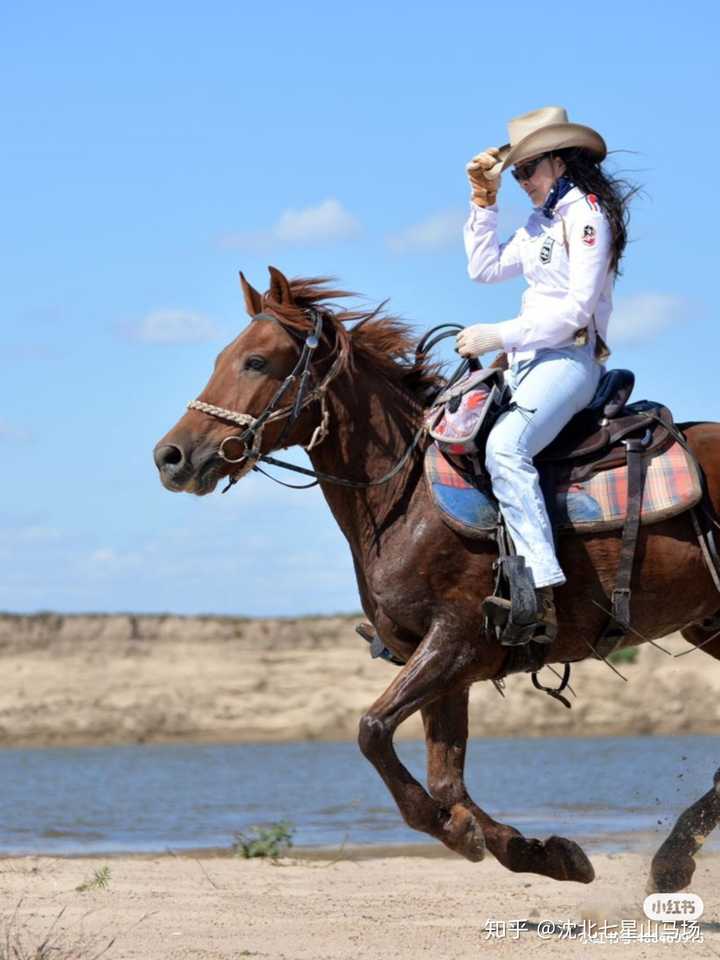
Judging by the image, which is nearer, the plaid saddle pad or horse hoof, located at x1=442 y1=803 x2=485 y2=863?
horse hoof, located at x1=442 y1=803 x2=485 y2=863

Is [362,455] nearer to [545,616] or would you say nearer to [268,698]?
[545,616]

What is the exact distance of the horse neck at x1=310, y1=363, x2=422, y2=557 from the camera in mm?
Answer: 7602

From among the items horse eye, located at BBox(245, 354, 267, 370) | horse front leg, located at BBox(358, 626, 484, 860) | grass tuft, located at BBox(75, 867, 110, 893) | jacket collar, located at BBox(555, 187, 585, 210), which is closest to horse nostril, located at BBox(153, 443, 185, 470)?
horse eye, located at BBox(245, 354, 267, 370)

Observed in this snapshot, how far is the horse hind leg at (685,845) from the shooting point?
7.97 m

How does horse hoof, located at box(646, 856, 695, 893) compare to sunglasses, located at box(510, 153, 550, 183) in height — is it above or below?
below

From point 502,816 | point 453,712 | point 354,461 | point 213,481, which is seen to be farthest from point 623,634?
point 502,816

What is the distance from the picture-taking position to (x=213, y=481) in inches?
287

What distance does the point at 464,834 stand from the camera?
729cm

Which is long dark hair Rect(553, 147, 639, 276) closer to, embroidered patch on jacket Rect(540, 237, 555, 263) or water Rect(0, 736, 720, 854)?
embroidered patch on jacket Rect(540, 237, 555, 263)

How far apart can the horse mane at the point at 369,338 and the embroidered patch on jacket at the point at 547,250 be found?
85 centimetres

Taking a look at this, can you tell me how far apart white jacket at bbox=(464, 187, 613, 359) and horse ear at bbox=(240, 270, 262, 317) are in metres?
1.25

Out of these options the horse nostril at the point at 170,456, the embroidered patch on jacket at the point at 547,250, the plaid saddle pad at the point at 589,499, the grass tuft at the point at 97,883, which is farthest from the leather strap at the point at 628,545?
the grass tuft at the point at 97,883

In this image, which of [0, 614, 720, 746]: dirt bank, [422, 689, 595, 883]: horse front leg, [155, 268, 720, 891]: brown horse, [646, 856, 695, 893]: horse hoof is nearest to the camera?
[155, 268, 720, 891]: brown horse

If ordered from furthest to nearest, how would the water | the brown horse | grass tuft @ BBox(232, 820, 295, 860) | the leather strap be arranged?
the water
grass tuft @ BBox(232, 820, 295, 860)
the leather strap
the brown horse
